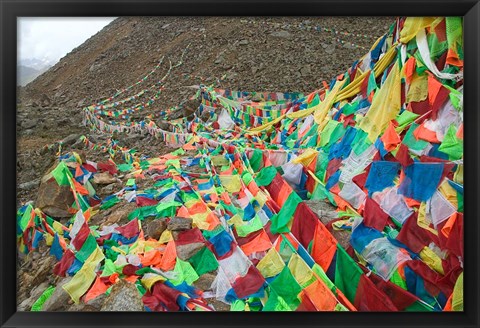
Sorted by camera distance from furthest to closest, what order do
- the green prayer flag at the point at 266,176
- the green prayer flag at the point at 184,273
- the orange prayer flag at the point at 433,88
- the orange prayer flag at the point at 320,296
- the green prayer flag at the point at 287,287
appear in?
the green prayer flag at the point at 266,176, the orange prayer flag at the point at 433,88, the green prayer flag at the point at 184,273, the green prayer flag at the point at 287,287, the orange prayer flag at the point at 320,296

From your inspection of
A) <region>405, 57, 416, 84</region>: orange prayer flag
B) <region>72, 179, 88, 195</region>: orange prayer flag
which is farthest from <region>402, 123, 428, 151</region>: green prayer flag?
<region>72, 179, 88, 195</region>: orange prayer flag

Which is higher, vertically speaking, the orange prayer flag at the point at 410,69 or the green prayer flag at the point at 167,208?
the orange prayer flag at the point at 410,69

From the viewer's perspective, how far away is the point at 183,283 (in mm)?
3150

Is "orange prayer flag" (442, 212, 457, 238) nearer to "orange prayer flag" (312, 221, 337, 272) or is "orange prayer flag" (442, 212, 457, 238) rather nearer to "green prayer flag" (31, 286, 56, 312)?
"orange prayer flag" (312, 221, 337, 272)

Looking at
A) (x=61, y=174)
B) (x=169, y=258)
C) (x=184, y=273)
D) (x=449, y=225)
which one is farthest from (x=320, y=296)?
(x=61, y=174)

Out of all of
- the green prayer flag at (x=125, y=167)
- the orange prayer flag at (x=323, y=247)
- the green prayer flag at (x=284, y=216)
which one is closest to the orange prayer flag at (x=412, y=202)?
the orange prayer flag at (x=323, y=247)

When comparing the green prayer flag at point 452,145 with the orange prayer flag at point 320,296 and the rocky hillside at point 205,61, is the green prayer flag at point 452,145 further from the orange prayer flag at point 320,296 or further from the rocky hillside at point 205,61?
the rocky hillside at point 205,61

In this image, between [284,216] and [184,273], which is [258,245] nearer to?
[284,216]

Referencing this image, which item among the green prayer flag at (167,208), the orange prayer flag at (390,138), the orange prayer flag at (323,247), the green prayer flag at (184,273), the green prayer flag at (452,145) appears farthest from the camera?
the green prayer flag at (167,208)

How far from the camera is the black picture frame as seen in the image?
6.31ft
